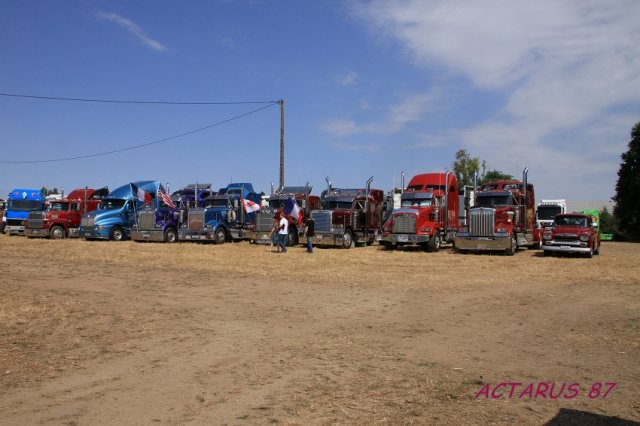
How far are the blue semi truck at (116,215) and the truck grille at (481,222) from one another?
17890mm

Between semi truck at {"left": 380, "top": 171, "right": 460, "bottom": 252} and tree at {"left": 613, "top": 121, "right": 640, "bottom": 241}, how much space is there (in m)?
21.5

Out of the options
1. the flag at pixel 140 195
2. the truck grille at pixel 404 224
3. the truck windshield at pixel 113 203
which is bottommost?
the truck grille at pixel 404 224

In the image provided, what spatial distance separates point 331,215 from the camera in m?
26.4

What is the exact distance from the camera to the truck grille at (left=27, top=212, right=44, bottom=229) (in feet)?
104

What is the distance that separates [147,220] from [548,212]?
2256 cm

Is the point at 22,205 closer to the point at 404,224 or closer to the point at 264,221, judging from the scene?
the point at 264,221

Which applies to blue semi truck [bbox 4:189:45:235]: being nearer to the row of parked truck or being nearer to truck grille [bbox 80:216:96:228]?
the row of parked truck

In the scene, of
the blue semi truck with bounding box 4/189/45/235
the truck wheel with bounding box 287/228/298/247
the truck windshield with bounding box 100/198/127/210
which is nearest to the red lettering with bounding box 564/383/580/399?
the truck wheel with bounding box 287/228/298/247

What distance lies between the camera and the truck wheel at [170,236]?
29.1 m

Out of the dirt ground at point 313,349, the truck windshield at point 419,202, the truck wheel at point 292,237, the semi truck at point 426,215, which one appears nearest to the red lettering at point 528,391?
the dirt ground at point 313,349

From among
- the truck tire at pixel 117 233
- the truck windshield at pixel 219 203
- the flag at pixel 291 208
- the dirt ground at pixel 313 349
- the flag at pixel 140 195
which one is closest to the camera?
the dirt ground at pixel 313 349

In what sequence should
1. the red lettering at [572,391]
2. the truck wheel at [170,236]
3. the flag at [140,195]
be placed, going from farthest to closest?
the flag at [140,195] → the truck wheel at [170,236] → the red lettering at [572,391]

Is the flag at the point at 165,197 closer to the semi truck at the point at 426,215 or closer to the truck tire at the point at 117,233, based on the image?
the truck tire at the point at 117,233

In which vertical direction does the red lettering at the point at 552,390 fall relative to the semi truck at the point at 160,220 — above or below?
below
